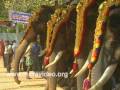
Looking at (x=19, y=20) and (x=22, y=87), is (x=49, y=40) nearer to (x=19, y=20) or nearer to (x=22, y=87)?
(x=22, y=87)

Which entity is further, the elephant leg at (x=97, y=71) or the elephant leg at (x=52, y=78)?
the elephant leg at (x=52, y=78)

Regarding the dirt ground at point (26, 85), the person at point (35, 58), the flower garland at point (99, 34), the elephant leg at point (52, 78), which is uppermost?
the flower garland at point (99, 34)

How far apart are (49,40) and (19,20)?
10654 millimetres

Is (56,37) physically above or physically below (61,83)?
above

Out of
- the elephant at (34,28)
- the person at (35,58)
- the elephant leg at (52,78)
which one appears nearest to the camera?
the elephant leg at (52,78)

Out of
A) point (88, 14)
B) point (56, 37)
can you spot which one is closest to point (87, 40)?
point (88, 14)

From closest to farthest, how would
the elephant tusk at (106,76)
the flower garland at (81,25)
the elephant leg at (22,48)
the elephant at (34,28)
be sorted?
the elephant tusk at (106,76), the flower garland at (81,25), the elephant leg at (22,48), the elephant at (34,28)

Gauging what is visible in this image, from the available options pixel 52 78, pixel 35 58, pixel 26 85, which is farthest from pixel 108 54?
pixel 35 58

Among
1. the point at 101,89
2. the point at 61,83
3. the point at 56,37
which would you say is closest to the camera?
the point at 101,89

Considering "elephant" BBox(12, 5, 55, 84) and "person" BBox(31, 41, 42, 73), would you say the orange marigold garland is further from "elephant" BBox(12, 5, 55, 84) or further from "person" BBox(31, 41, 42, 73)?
"person" BBox(31, 41, 42, 73)

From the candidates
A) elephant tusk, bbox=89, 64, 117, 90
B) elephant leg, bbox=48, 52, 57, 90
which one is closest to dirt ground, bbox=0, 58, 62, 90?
elephant leg, bbox=48, 52, 57, 90

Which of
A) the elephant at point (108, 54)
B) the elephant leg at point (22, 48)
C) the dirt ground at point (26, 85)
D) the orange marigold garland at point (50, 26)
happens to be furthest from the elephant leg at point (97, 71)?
the dirt ground at point (26, 85)

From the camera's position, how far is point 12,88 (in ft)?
54.5

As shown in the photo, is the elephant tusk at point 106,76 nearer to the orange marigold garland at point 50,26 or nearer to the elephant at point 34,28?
the orange marigold garland at point 50,26
